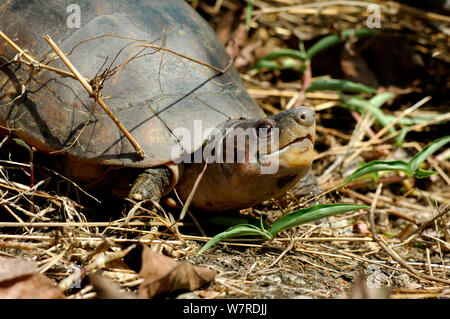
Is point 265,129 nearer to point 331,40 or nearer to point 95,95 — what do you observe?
point 95,95

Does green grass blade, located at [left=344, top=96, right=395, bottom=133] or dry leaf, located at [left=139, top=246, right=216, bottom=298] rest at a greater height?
green grass blade, located at [left=344, top=96, right=395, bottom=133]

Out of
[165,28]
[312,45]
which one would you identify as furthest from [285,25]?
[165,28]

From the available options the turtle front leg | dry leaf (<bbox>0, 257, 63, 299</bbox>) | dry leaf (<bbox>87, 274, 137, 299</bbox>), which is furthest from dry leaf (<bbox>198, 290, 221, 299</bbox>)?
the turtle front leg

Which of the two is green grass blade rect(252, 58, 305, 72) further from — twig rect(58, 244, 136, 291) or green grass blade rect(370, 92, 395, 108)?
twig rect(58, 244, 136, 291)

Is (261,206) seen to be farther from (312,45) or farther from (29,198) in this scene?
(312,45)

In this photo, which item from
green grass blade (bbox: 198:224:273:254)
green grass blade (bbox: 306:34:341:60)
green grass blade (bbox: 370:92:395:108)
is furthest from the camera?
green grass blade (bbox: 306:34:341:60)
